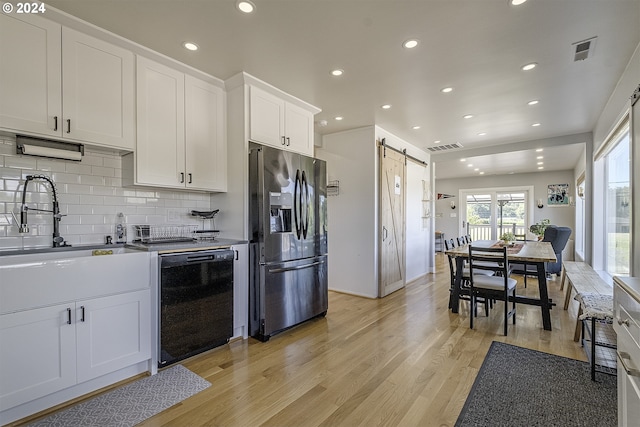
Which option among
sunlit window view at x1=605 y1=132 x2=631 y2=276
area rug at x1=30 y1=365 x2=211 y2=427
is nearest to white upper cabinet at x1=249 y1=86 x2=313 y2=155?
area rug at x1=30 y1=365 x2=211 y2=427

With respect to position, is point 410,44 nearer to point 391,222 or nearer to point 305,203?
point 305,203

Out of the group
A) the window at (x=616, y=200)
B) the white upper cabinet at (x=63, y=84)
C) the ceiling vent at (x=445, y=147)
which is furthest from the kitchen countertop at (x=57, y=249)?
the ceiling vent at (x=445, y=147)

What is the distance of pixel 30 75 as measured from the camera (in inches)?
78.5

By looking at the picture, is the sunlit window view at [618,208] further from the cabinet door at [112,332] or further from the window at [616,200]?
the cabinet door at [112,332]

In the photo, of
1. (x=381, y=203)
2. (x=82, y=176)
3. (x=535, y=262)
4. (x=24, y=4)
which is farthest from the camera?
(x=381, y=203)

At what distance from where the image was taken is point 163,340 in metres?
2.30

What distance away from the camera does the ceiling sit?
1.99 metres

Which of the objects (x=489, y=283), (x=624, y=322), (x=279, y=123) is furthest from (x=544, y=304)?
(x=279, y=123)

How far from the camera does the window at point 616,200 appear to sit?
3.18 m

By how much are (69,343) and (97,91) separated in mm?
1826

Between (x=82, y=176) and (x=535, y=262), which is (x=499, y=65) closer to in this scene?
(x=535, y=262)

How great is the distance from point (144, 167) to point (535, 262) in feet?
13.3

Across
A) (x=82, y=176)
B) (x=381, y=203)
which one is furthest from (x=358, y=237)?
(x=82, y=176)

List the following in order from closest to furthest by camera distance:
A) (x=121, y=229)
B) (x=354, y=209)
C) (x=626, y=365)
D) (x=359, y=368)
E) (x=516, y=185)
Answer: (x=626, y=365) < (x=359, y=368) < (x=121, y=229) < (x=354, y=209) < (x=516, y=185)
